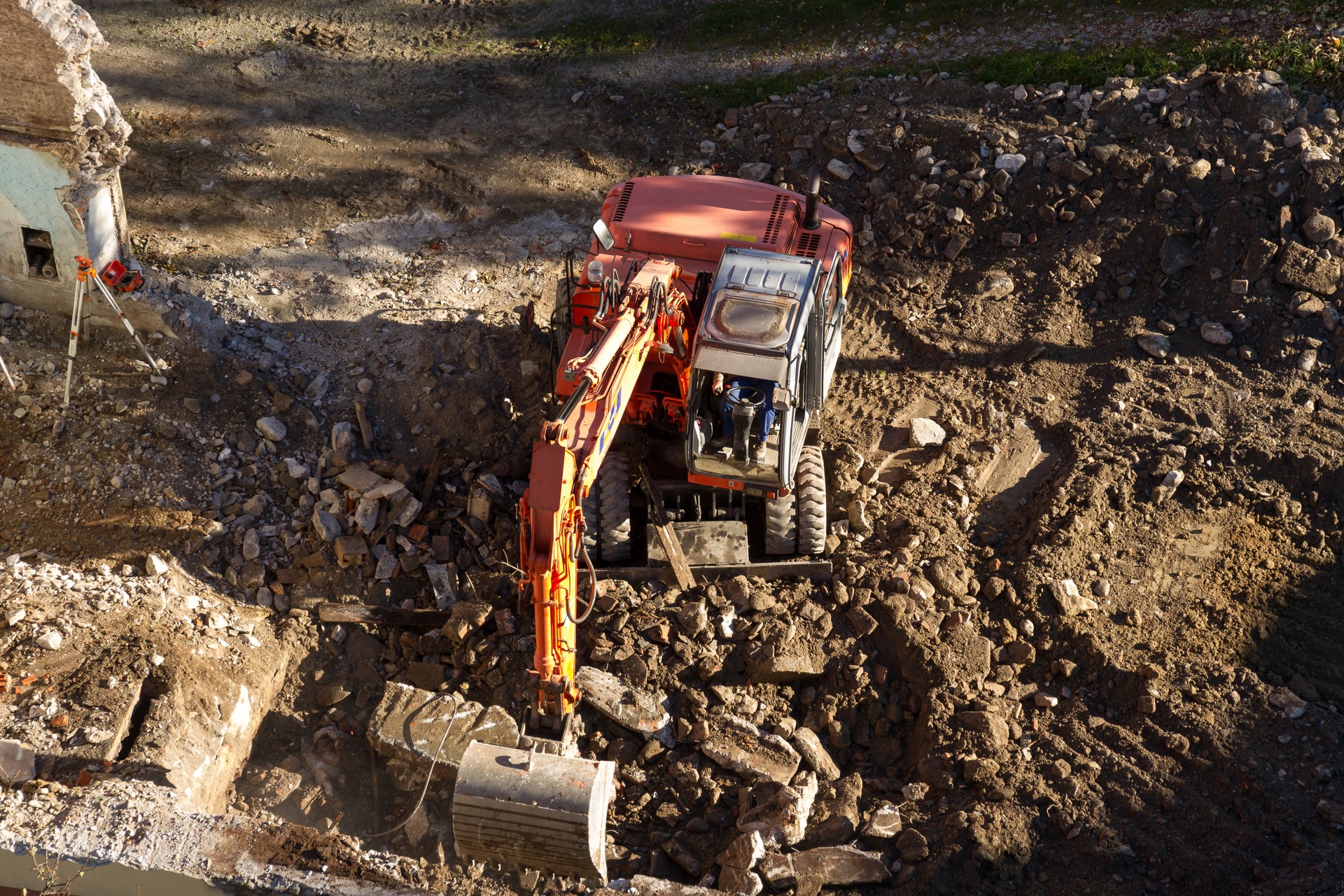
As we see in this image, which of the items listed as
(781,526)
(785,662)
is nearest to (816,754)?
(785,662)

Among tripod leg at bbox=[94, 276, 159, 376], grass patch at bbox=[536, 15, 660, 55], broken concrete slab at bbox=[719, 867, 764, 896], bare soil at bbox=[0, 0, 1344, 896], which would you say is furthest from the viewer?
grass patch at bbox=[536, 15, 660, 55]

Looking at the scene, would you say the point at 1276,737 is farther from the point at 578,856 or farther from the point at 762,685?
the point at 578,856

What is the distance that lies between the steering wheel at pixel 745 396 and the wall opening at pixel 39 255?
6187 millimetres

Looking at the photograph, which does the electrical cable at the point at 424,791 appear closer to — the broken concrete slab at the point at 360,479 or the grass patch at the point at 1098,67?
the broken concrete slab at the point at 360,479

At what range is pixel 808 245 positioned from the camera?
9805 mm

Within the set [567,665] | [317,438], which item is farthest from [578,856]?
[317,438]

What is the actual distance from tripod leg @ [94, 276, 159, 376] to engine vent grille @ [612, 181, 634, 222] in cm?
436

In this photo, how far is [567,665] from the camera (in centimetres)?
724

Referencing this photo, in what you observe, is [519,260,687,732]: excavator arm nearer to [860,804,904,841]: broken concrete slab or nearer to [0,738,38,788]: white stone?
[860,804,904,841]: broken concrete slab

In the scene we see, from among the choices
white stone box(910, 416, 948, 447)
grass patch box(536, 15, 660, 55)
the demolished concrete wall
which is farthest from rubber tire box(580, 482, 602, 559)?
grass patch box(536, 15, 660, 55)

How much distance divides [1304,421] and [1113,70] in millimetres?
5417

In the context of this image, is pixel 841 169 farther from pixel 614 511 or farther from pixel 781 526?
pixel 614 511

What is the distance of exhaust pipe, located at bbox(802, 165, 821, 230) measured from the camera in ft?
31.3

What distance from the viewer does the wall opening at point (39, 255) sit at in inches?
372
